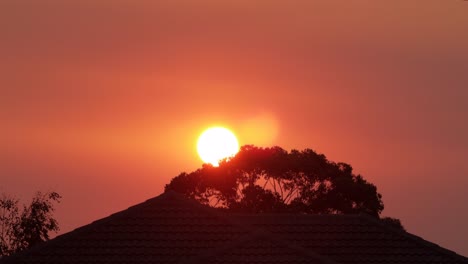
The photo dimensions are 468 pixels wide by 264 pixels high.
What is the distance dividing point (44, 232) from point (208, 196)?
51.5 feet

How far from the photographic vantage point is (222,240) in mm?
29094

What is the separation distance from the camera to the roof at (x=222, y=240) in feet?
93.1

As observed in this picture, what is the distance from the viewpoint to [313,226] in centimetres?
3066

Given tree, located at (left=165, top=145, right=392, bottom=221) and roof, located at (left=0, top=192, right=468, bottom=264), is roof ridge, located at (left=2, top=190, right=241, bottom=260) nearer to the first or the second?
roof, located at (left=0, top=192, right=468, bottom=264)

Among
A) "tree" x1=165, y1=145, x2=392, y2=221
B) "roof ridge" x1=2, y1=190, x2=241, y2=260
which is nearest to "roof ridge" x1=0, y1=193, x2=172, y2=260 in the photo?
"roof ridge" x1=2, y1=190, x2=241, y2=260

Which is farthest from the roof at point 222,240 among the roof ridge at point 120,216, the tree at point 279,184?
the tree at point 279,184

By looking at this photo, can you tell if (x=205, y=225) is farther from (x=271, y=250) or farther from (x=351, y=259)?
(x=351, y=259)

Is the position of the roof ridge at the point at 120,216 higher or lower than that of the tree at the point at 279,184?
lower

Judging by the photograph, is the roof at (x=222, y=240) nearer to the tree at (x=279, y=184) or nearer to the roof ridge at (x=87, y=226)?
the roof ridge at (x=87, y=226)

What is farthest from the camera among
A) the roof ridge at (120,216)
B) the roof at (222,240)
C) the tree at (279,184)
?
the tree at (279,184)

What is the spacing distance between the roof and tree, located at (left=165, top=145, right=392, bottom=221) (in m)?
39.6

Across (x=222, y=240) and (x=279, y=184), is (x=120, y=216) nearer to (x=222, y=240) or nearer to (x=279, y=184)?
(x=222, y=240)

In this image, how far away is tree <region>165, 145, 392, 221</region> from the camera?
233 feet

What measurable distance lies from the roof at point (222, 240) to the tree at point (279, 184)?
39558mm
